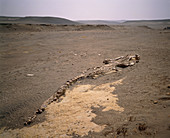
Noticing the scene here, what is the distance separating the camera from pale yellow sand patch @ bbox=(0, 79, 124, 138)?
243 centimetres

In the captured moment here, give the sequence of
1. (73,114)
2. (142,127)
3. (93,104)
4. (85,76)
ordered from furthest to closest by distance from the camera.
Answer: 1. (85,76)
2. (93,104)
3. (73,114)
4. (142,127)

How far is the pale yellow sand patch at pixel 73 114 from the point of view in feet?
7.97

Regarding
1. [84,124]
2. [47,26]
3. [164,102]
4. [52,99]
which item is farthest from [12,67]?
[47,26]

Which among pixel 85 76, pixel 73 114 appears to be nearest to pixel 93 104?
pixel 73 114

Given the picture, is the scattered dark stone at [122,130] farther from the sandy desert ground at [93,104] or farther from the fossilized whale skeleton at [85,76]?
the fossilized whale skeleton at [85,76]

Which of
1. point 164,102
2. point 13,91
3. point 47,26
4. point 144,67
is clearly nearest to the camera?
point 164,102

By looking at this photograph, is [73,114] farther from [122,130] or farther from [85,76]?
[85,76]

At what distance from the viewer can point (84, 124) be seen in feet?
8.19

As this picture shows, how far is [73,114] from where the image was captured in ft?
9.34

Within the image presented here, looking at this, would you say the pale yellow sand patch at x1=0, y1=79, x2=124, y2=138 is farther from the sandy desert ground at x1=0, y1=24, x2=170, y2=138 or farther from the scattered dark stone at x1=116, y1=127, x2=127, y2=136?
the scattered dark stone at x1=116, y1=127, x2=127, y2=136

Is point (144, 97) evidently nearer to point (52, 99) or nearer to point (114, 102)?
point (114, 102)

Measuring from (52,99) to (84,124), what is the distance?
1.30 meters

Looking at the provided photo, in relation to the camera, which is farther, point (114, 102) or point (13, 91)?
point (13, 91)

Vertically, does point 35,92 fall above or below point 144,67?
below
